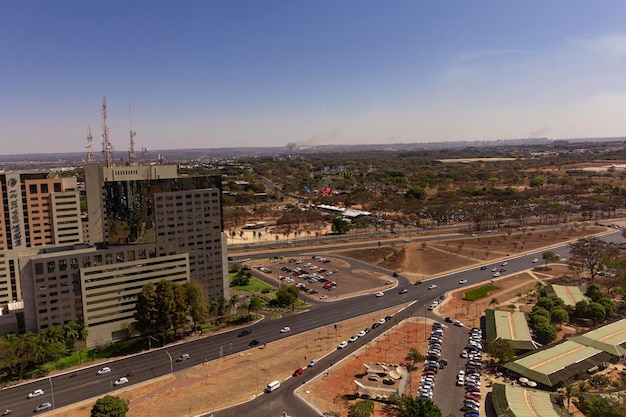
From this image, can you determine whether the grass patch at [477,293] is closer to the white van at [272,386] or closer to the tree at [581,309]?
the tree at [581,309]

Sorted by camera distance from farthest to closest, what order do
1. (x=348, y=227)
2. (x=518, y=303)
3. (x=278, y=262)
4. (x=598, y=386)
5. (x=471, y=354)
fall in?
1. (x=348, y=227)
2. (x=278, y=262)
3. (x=518, y=303)
4. (x=471, y=354)
5. (x=598, y=386)

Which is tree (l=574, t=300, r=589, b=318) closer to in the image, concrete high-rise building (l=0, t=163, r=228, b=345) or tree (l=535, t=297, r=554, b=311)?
tree (l=535, t=297, r=554, b=311)

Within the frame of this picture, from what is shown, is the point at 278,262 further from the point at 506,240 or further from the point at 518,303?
the point at 506,240

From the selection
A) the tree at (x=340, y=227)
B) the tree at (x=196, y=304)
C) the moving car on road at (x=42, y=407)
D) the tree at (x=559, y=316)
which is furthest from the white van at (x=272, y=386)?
the tree at (x=340, y=227)

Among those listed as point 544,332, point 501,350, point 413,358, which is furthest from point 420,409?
point 544,332

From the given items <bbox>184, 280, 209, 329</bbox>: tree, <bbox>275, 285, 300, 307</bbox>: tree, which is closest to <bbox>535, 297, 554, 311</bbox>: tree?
<bbox>275, 285, 300, 307</bbox>: tree

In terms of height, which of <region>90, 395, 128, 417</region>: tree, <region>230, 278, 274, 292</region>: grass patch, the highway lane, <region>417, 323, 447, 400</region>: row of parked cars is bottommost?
the highway lane

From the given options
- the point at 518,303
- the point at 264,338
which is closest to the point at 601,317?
the point at 518,303
